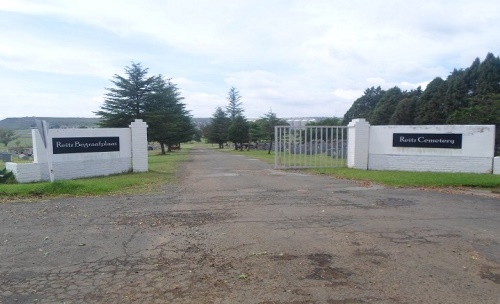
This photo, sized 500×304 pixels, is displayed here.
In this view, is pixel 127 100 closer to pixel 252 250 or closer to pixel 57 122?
pixel 57 122

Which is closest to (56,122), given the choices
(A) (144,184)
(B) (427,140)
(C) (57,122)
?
(C) (57,122)

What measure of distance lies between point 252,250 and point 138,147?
40.7ft

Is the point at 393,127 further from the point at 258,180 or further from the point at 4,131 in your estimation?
the point at 4,131

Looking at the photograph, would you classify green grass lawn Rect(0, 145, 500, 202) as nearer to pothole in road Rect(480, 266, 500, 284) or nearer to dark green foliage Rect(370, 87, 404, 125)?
pothole in road Rect(480, 266, 500, 284)

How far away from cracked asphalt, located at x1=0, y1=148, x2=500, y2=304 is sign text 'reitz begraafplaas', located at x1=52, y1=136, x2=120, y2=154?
4667 millimetres

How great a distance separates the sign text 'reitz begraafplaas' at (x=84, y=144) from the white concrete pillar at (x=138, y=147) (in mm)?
782

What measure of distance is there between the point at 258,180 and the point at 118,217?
673 centimetres

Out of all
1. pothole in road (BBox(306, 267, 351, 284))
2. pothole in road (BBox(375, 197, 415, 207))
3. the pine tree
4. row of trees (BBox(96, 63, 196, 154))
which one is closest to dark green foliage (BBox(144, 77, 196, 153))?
row of trees (BBox(96, 63, 196, 154))

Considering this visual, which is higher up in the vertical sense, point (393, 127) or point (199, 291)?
point (393, 127)

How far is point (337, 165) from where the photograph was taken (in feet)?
61.3

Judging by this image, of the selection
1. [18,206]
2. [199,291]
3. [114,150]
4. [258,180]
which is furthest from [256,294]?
[114,150]

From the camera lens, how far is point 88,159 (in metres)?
15.1

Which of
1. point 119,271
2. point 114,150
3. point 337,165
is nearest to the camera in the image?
point 119,271

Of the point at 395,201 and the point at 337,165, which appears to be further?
the point at 337,165
